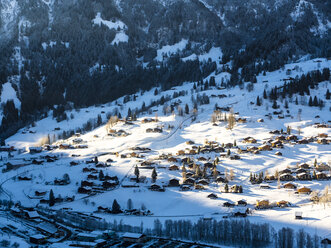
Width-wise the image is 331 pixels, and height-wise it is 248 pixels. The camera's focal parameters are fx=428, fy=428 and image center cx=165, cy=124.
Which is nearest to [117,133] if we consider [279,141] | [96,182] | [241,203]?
[96,182]

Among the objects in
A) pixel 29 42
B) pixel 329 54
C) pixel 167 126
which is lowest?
pixel 167 126

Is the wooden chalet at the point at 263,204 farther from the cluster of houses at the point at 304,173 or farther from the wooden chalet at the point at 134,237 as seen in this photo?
the wooden chalet at the point at 134,237

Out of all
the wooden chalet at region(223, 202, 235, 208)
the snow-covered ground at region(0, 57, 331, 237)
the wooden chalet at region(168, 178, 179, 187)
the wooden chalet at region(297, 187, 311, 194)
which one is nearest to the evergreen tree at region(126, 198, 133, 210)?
the snow-covered ground at region(0, 57, 331, 237)

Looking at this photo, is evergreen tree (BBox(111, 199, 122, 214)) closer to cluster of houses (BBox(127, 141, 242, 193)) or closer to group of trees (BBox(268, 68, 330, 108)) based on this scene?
cluster of houses (BBox(127, 141, 242, 193))

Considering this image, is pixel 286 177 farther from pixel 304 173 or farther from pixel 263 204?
pixel 263 204

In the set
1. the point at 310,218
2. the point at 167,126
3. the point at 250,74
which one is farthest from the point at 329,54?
the point at 310,218

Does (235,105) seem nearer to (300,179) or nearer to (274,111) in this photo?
(274,111)

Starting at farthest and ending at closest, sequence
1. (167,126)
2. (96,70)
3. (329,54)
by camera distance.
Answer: (96,70) → (329,54) → (167,126)

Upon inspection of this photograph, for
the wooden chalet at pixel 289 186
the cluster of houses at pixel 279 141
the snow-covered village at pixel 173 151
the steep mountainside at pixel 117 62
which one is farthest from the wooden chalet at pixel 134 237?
the steep mountainside at pixel 117 62

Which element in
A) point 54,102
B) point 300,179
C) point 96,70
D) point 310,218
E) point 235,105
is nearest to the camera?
point 310,218
